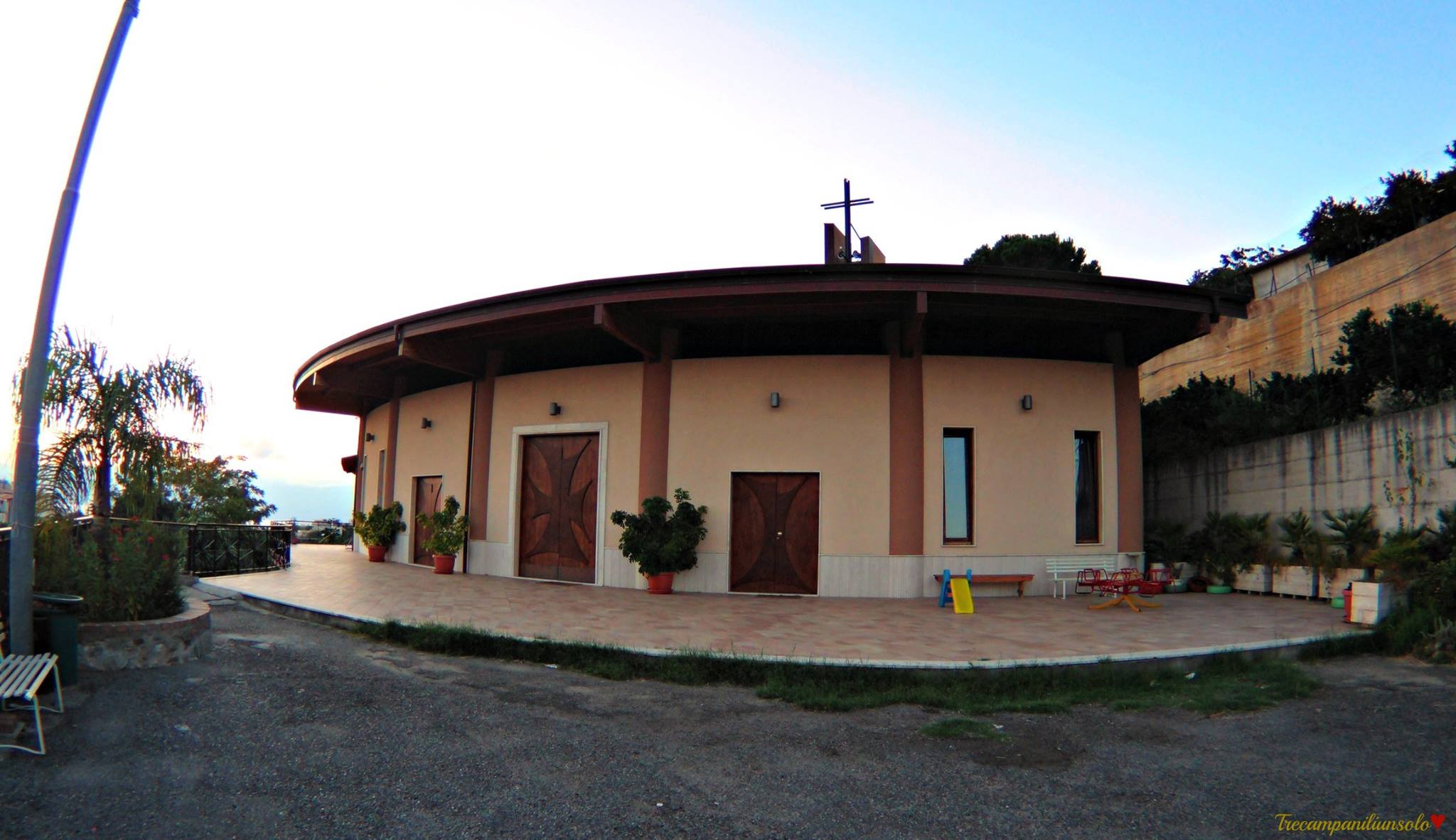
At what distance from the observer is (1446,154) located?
63.1 feet

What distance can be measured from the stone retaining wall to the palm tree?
7.45 ft

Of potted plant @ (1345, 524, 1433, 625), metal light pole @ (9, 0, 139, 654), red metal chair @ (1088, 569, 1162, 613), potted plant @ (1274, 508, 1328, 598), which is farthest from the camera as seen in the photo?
potted plant @ (1274, 508, 1328, 598)

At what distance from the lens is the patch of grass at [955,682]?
5695 millimetres

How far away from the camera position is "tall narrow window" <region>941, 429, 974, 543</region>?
38.8ft

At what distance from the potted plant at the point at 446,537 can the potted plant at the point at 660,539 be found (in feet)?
13.0

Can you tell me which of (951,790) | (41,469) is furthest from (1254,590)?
(41,469)

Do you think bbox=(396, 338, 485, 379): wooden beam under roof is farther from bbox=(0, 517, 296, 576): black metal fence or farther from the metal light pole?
the metal light pole

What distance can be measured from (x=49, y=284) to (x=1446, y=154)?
2765cm

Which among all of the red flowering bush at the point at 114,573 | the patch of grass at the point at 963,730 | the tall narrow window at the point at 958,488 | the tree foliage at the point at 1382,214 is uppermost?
the tree foliage at the point at 1382,214

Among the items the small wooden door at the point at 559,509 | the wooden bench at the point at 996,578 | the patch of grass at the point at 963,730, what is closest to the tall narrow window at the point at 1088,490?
the wooden bench at the point at 996,578

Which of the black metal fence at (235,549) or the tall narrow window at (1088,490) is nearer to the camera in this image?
the tall narrow window at (1088,490)

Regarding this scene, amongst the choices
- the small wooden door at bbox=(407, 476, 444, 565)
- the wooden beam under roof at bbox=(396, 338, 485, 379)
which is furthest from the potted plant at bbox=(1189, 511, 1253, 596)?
the small wooden door at bbox=(407, 476, 444, 565)

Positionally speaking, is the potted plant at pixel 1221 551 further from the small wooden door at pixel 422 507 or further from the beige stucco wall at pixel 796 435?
the small wooden door at pixel 422 507

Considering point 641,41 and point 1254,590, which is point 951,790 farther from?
point 1254,590
